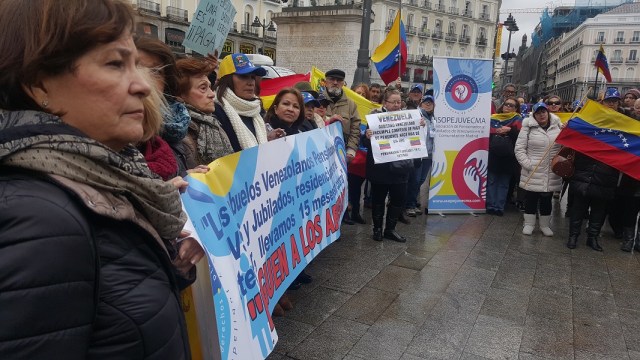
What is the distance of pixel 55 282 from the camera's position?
0.85 m

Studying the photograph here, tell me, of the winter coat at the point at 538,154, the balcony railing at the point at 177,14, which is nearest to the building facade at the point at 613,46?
the balcony railing at the point at 177,14

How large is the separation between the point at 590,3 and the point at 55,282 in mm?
109277

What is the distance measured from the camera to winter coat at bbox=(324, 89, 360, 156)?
597 centimetres

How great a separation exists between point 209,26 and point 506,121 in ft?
17.8

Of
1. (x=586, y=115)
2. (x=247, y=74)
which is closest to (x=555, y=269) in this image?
(x=586, y=115)

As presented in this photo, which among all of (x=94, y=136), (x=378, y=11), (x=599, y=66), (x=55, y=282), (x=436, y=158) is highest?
(x=378, y=11)

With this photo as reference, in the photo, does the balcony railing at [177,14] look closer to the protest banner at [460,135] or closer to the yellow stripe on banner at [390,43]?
the yellow stripe on banner at [390,43]

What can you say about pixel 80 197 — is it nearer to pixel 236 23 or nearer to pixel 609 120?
pixel 609 120

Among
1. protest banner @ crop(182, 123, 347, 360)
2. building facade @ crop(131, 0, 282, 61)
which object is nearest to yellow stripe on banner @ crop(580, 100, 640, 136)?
protest banner @ crop(182, 123, 347, 360)

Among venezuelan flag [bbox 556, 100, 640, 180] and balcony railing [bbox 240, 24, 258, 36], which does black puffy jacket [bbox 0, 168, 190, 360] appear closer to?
venezuelan flag [bbox 556, 100, 640, 180]

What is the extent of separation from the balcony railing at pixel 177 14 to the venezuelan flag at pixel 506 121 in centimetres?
4511

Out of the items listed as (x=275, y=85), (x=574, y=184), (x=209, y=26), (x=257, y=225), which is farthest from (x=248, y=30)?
(x=257, y=225)

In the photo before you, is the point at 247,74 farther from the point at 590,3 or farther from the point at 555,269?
the point at 590,3

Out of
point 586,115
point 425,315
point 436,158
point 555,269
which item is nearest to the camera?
point 425,315
